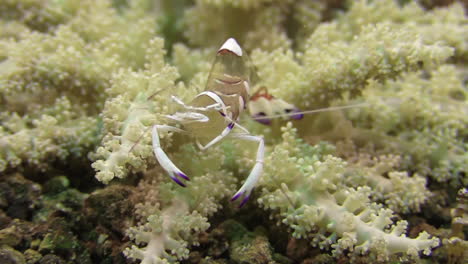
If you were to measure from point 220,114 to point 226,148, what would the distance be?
440 mm

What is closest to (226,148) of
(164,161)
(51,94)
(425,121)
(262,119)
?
(262,119)

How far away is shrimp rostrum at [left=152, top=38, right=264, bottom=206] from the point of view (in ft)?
5.67

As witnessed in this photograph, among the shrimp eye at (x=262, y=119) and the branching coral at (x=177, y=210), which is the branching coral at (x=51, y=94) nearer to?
the branching coral at (x=177, y=210)

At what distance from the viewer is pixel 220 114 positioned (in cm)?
188

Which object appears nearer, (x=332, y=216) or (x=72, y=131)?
(x=332, y=216)

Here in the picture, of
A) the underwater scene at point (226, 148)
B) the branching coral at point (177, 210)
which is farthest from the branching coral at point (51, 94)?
the branching coral at point (177, 210)

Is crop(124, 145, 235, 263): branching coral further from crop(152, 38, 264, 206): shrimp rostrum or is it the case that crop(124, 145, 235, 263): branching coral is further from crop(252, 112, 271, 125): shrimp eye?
crop(252, 112, 271, 125): shrimp eye

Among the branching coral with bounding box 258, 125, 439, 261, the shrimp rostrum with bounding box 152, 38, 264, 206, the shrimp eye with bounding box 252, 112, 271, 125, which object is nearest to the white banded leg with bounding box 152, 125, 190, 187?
the shrimp rostrum with bounding box 152, 38, 264, 206

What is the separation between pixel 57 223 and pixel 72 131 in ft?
1.97

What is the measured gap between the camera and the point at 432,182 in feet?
8.39

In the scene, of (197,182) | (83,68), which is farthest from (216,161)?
(83,68)

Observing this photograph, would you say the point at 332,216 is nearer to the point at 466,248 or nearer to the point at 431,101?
the point at 466,248

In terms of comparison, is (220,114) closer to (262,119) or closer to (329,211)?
(262,119)

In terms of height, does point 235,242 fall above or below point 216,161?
below
